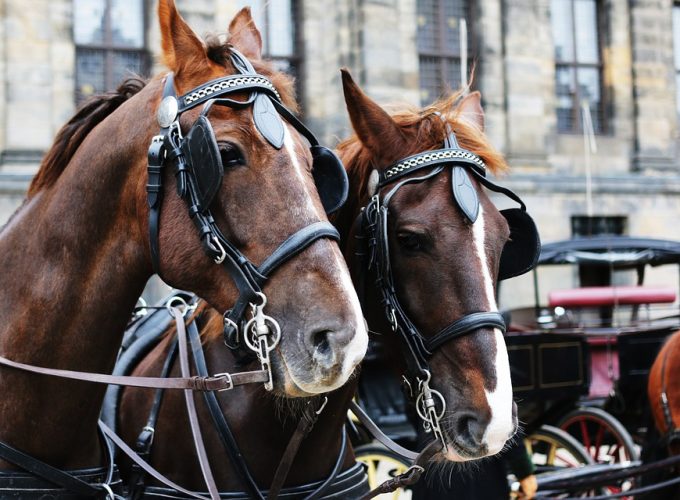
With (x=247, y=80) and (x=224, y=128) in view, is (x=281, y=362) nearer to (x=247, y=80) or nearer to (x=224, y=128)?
(x=224, y=128)

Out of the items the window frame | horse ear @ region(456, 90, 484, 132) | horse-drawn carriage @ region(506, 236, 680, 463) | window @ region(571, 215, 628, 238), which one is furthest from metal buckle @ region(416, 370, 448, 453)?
the window frame

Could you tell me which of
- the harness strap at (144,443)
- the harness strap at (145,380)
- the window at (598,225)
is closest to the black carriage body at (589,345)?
the harness strap at (144,443)

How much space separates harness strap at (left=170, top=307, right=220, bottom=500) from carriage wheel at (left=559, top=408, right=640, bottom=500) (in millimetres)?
4542

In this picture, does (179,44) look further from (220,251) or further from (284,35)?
(284,35)

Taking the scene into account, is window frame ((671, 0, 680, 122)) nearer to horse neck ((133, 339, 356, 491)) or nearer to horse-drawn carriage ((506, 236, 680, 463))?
horse-drawn carriage ((506, 236, 680, 463))

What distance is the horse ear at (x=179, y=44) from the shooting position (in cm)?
212

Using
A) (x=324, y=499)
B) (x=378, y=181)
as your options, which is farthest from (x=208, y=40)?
(x=324, y=499)

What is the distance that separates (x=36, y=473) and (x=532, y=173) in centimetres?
1347

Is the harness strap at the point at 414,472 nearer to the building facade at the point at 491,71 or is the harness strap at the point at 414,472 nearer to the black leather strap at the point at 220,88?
the black leather strap at the point at 220,88

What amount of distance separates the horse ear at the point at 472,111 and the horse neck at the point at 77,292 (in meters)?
1.39

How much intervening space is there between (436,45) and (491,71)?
1104 millimetres

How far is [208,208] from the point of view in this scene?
1.94m

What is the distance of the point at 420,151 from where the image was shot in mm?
2777

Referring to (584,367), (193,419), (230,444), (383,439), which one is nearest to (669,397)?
(584,367)
